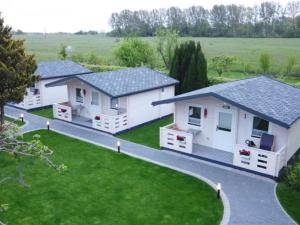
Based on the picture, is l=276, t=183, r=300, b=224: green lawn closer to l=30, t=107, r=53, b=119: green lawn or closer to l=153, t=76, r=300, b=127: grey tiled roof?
l=153, t=76, r=300, b=127: grey tiled roof

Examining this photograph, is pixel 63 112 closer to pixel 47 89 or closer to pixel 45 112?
pixel 45 112

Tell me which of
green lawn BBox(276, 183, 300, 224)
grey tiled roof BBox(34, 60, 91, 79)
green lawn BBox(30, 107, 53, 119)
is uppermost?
grey tiled roof BBox(34, 60, 91, 79)

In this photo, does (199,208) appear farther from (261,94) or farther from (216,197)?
(261,94)

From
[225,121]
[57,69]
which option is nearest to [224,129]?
[225,121]

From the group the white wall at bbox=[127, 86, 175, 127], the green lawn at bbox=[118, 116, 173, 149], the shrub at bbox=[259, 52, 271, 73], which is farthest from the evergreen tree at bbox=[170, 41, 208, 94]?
the shrub at bbox=[259, 52, 271, 73]

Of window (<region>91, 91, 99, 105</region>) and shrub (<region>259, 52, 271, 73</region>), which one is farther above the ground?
shrub (<region>259, 52, 271, 73</region>)
